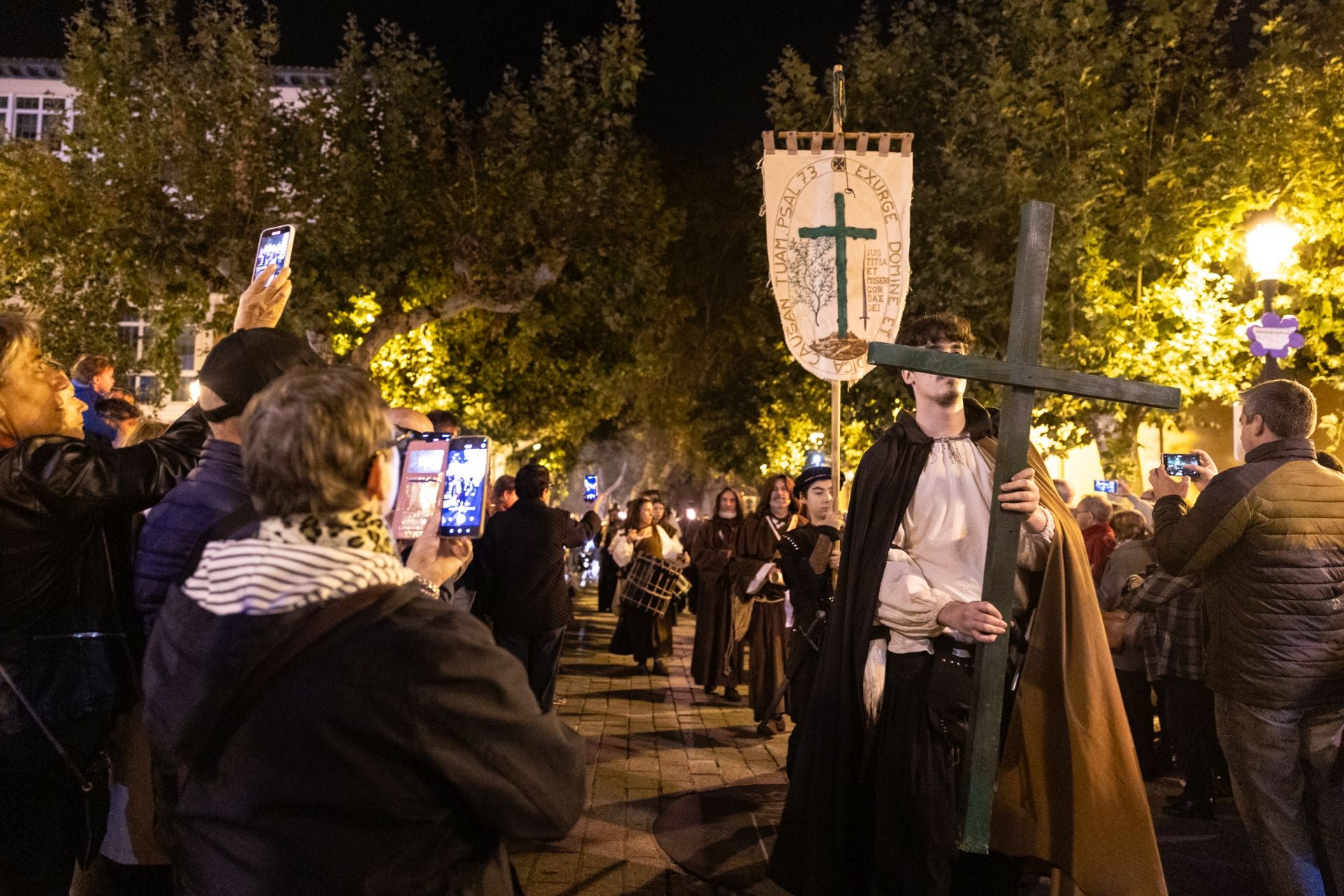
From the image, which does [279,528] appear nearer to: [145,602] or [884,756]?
[145,602]

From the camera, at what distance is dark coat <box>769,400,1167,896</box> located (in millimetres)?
3771

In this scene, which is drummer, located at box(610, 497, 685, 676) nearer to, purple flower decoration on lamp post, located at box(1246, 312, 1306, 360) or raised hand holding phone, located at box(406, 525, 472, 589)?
purple flower decoration on lamp post, located at box(1246, 312, 1306, 360)

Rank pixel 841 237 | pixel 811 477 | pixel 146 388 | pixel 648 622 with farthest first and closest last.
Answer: pixel 146 388, pixel 648 622, pixel 811 477, pixel 841 237

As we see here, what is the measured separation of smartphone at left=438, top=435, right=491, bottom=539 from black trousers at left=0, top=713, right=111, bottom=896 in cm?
107

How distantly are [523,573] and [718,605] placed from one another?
13.2 feet

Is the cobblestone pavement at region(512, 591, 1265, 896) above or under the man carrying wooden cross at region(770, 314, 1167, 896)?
under

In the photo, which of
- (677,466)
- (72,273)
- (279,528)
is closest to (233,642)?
(279,528)

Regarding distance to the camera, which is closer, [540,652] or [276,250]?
[276,250]

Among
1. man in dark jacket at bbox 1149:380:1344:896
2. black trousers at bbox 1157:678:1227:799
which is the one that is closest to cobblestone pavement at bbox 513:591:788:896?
man in dark jacket at bbox 1149:380:1344:896

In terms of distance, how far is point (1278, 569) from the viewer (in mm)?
4594

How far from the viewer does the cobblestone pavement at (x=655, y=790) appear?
5465 mm

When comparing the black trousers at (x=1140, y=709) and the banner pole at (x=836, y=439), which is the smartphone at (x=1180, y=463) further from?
the black trousers at (x=1140, y=709)

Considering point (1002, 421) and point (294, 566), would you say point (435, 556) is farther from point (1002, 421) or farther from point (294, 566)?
point (1002, 421)

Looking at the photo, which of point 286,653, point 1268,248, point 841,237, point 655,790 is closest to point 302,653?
point 286,653
